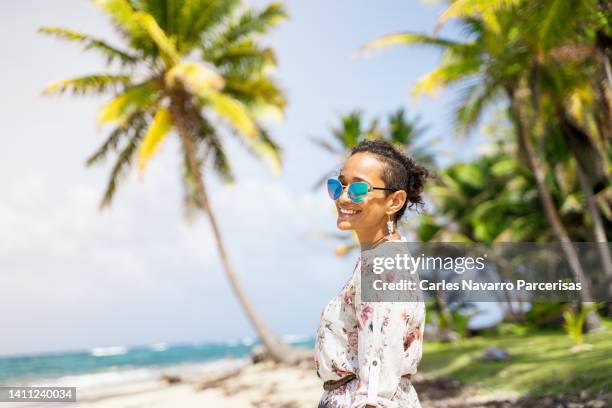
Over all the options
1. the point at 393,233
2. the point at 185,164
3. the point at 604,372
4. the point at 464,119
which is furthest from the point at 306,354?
the point at 393,233

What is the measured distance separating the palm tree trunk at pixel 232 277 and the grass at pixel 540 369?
4147mm

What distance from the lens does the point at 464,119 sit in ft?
52.5

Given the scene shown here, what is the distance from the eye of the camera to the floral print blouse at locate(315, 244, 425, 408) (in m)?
1.69

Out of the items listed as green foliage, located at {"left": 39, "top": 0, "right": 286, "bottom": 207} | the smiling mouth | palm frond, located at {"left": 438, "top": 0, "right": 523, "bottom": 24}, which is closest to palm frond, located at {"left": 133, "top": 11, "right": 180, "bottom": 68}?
green foliage, located at {"left": 39, "top": 0, "right": 286, "bottom": 207}

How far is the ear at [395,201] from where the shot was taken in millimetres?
2062

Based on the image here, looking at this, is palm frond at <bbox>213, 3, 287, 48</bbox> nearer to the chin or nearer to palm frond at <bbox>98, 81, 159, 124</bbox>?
palm frond at <bbox>98, 81, 159, 124</bbox>

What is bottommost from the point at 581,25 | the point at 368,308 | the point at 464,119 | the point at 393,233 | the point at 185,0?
the point at 368,308

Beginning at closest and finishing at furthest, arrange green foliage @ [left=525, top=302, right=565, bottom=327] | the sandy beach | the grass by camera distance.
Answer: the grass < the sandy beach < green foliage @ [left=525, top=302, right=565, bottom=327]

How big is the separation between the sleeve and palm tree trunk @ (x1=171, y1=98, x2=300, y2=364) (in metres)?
15.0

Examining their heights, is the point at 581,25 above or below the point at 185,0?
below

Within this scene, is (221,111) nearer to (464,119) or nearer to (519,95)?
(464,119)

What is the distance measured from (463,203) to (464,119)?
13234 millimetres

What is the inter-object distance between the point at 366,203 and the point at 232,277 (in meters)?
15.1

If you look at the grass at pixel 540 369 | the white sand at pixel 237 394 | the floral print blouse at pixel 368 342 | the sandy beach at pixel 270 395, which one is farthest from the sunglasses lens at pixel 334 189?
the white sand at pixel 237 394
